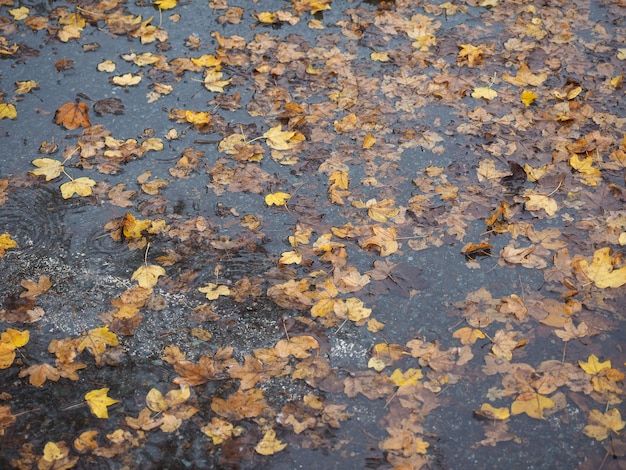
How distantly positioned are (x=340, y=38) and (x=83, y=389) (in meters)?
3.13

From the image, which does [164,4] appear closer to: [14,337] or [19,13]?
[19,13]

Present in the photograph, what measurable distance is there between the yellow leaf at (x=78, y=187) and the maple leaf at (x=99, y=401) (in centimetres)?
133

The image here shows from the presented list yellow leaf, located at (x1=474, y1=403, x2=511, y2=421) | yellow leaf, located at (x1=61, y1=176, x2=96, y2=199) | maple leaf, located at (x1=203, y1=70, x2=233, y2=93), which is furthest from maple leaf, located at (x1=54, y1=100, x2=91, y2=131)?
yellow leaf, located at (x1=474, y1=403, x2=511, y2=421)

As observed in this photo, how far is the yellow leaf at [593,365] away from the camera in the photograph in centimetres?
282

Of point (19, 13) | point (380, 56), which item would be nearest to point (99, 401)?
point (380, 56)

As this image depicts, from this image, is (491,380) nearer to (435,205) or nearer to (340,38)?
(435,205)

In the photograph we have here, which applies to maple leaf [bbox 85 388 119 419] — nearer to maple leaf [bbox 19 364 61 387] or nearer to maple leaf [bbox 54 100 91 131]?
maple leaf [bbox 19 364 61 387]

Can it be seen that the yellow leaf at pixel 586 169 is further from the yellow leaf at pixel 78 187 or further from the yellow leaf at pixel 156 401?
the yellow leaf at pixel 78 187

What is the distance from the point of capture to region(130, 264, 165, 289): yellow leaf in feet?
10.6

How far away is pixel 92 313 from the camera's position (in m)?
3.12

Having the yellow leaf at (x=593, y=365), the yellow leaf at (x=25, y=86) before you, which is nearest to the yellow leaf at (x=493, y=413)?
the yellow leaf at (x=593, y=365)

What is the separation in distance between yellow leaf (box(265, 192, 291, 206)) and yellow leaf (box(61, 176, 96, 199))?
1051 millimetres

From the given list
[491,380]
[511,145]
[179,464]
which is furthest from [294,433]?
[511,145]

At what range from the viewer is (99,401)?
109 inches
